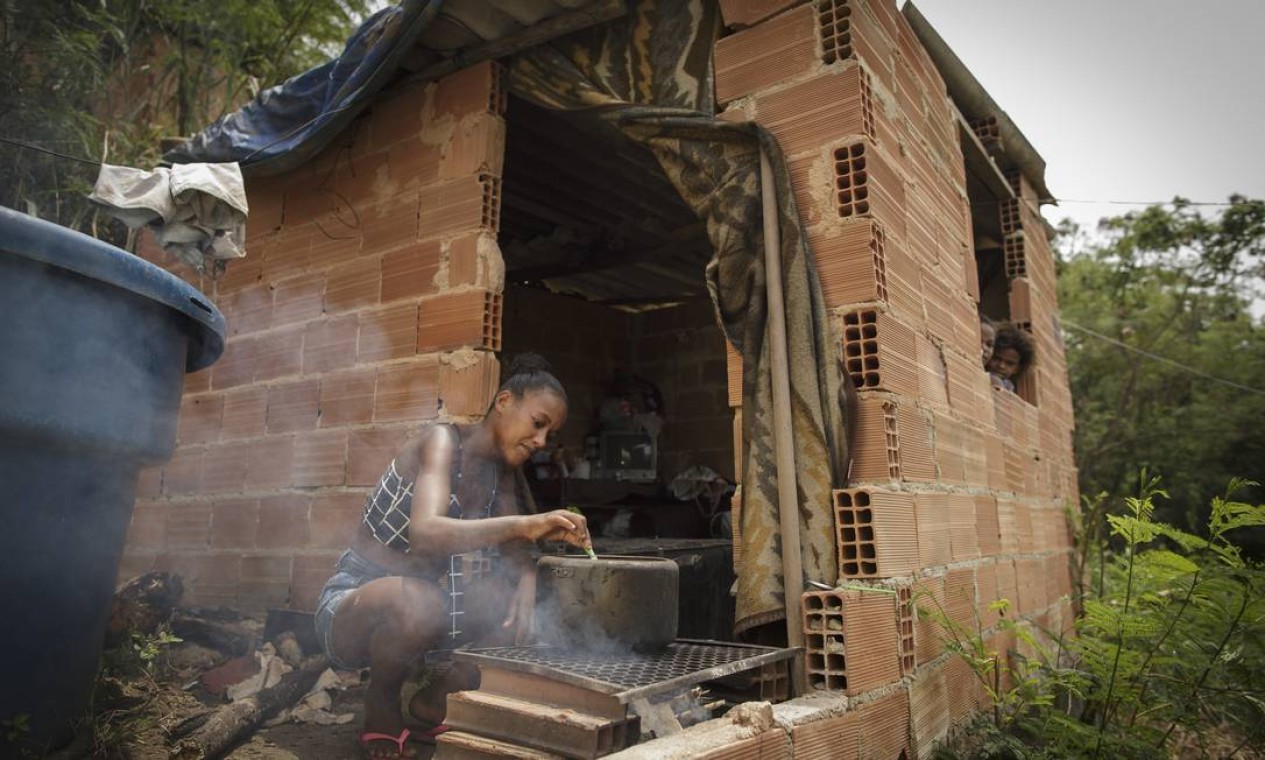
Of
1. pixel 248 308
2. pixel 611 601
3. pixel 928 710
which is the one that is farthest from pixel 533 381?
pixel 248 308

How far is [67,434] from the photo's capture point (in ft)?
6.60

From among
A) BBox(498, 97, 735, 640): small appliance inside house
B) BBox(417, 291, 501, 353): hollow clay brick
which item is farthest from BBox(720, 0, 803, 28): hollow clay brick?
BBox(417, 291, 501, 353): hollow clay brick

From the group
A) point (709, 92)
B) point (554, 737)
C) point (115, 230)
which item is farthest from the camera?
point (115, 230)

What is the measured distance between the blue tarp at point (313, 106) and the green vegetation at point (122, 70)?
5.65 ft

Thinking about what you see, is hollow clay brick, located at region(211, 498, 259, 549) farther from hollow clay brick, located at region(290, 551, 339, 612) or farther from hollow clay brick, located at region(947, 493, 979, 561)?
hollow clay brick, located at region(947, 493, 979, 561)

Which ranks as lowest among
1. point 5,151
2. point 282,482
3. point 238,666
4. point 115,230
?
point 238,666

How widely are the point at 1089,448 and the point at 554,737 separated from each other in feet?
48.8

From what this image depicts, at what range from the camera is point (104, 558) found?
88.3 inches

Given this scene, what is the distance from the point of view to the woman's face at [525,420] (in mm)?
2758

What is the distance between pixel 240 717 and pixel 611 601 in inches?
63.8

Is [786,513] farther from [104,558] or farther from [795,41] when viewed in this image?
[104,558]

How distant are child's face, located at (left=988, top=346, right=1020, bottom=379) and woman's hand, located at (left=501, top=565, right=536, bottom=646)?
417 centimetres

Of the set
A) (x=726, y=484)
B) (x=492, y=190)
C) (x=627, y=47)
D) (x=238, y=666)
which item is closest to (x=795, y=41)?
(x=627, y=47)

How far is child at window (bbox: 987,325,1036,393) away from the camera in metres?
5.59
